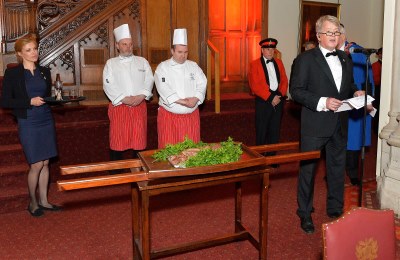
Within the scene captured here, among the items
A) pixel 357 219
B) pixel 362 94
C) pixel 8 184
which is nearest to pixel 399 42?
pixel 362 94

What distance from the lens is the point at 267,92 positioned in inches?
217

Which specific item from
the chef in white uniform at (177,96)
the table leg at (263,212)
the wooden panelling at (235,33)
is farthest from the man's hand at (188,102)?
the wooden panelling at (235,33)

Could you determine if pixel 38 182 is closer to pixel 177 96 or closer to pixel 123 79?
pixel 123 79

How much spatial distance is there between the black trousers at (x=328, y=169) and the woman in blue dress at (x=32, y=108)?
2366 mm

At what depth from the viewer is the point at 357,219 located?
169 centimetres

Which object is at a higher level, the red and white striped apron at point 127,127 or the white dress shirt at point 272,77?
the white dress shirt at point 272,77

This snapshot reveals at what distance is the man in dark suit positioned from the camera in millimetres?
3363

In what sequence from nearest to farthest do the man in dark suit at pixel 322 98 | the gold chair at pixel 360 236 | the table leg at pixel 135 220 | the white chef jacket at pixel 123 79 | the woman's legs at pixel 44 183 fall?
the gold chair at pixel 360 236
the table leg at pixel 135 220
the man in dark suit at pixel 322 98
the woman's legs at pixel 44 183
the white chef jacket at pixel 123 79

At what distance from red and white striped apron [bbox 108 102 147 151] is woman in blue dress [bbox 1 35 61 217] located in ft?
3.03

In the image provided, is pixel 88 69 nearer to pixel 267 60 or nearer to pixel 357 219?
pixel 267 60

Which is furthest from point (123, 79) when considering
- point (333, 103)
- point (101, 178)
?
point (101, 178)

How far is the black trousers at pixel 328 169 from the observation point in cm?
359

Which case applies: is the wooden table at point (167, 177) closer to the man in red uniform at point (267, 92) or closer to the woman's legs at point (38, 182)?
the woman's legs at point (38, 182)

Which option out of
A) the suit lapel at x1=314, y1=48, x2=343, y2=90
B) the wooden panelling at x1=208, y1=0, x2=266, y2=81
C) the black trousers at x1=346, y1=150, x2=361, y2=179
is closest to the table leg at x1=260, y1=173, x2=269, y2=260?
the suit lapel at x1=314, y1=48, x2=343, y2=90
